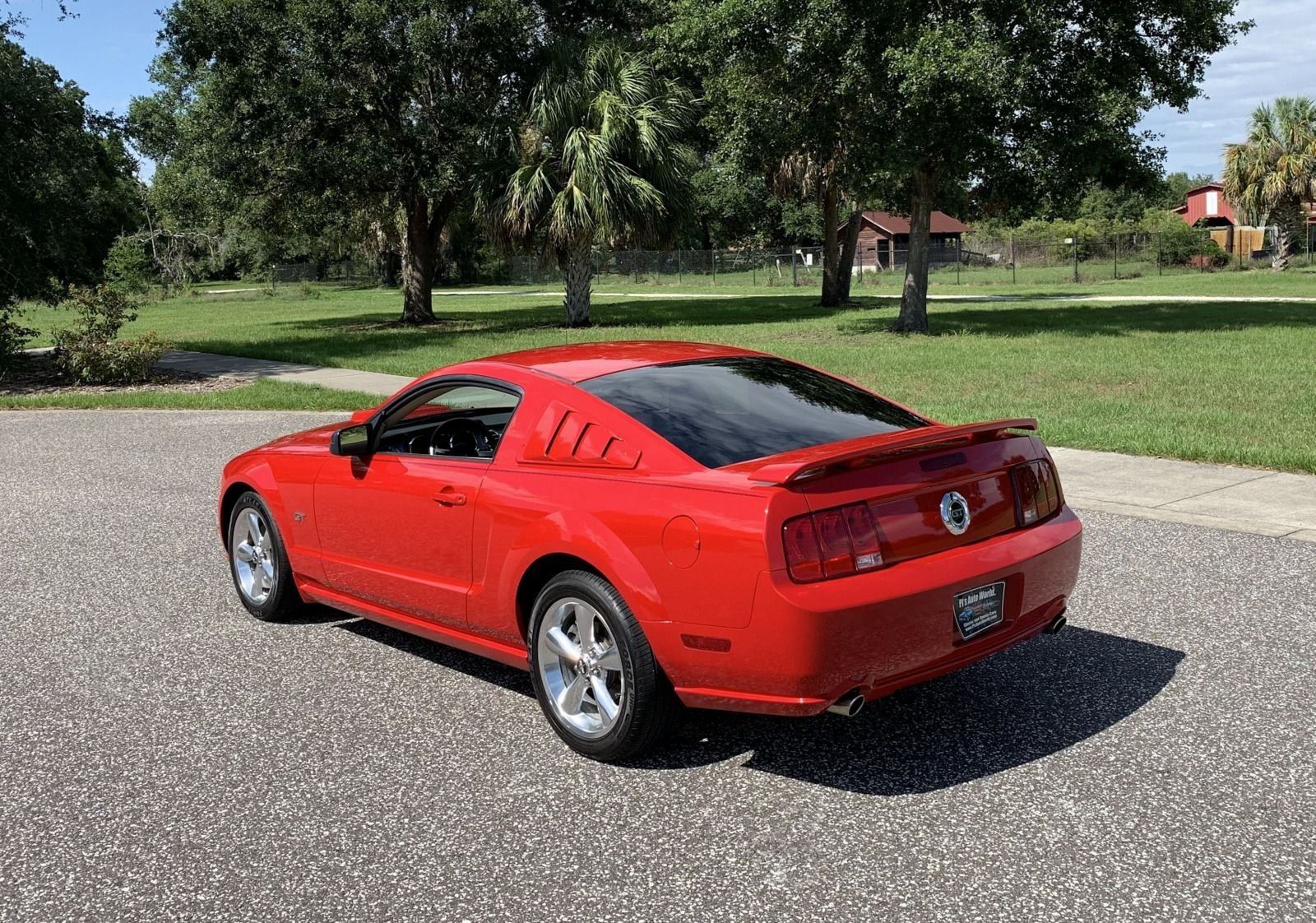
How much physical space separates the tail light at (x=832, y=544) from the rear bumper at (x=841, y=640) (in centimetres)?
4

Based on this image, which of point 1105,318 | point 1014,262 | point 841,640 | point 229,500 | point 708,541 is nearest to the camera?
point 841,640

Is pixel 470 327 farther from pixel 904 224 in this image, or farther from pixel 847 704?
A: pixel 904 224

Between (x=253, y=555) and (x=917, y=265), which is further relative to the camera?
(x=917, y=265)

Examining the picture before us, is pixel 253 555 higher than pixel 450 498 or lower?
lower

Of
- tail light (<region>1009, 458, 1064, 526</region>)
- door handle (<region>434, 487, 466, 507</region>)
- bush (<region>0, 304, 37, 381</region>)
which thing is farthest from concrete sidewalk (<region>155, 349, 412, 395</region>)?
tail light (<region>1009, 458, 1064, 526</region>)

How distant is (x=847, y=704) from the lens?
396 cm

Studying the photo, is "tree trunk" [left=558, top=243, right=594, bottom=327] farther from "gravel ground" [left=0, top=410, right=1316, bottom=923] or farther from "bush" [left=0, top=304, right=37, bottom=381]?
"gravel ground" [left=0, top=410, right=1316, bottom=923]

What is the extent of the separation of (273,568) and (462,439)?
1530mm

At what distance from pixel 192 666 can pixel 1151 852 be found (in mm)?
4219

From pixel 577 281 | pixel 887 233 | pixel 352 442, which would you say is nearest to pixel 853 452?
pixel 352 442

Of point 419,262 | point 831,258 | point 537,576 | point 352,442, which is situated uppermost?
point 419,262

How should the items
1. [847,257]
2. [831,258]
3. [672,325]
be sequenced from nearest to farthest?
[672,325], [831,258], [847,257]

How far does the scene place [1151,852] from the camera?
3609 mm

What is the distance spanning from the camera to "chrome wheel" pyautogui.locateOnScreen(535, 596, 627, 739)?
436cm
